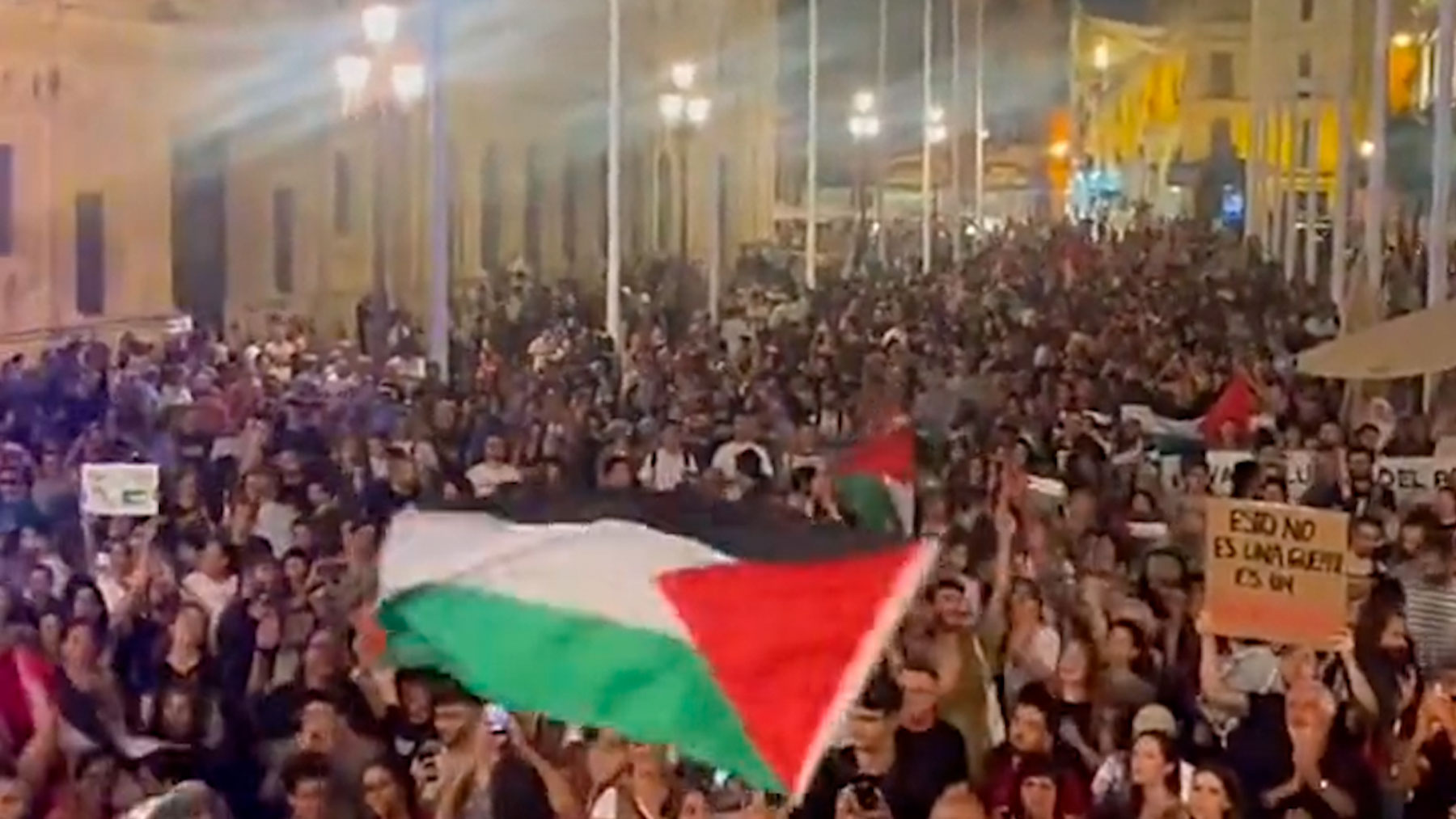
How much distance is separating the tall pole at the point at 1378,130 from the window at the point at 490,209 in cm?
268

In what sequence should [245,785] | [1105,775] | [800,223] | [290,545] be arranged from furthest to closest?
1. [800,223]
2. [290,545]
3. [245,785]
4. [1105,775]

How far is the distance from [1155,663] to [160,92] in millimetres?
4329

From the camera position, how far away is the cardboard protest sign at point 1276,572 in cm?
504

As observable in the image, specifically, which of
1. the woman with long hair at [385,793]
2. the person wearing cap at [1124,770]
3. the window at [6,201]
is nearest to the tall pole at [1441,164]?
the window at [6,201]

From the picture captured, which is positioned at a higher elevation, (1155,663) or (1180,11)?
(1180,11)

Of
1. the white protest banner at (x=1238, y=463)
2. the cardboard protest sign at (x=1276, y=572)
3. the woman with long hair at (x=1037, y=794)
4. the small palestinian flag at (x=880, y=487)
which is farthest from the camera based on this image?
the white protest banner at (x=1238, y=463)

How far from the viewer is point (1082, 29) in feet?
29.9

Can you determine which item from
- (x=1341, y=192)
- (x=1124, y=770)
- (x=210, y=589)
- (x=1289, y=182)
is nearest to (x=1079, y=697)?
(x=1124, y=770)

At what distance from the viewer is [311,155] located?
29.0 feet

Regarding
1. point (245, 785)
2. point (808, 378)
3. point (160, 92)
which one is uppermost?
point (160, 92)

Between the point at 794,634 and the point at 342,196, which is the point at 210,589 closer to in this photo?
the point at 794,634

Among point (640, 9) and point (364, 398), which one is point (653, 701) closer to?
point (364, 398)

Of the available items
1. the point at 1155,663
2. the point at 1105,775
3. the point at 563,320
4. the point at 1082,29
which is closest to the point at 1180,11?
the point at 1082,29

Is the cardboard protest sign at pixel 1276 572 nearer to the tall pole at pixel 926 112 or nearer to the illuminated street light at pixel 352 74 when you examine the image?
the tall pole at pixel 926 112
